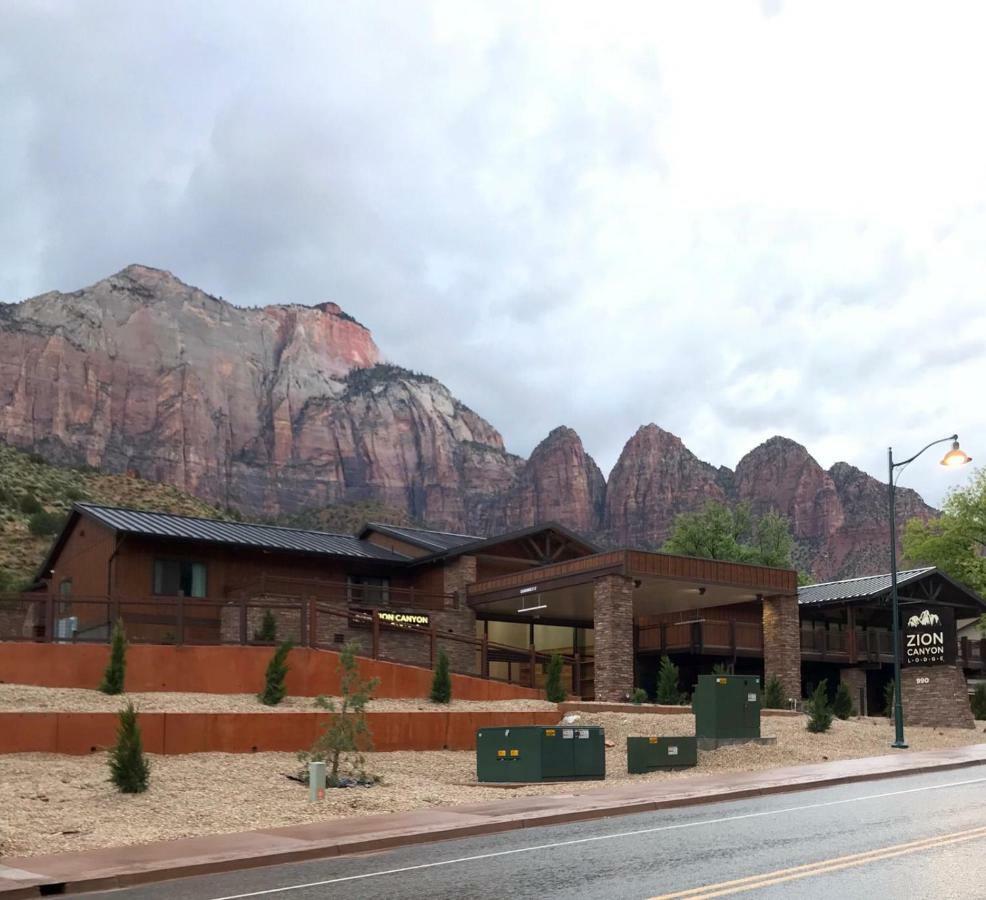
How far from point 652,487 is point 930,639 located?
15132cm

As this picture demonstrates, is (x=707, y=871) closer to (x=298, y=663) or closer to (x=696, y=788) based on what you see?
(x=696, y=788)

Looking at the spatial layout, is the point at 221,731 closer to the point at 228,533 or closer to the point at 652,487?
the point at 228,533

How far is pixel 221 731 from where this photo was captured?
24328mm

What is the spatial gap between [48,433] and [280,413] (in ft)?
135

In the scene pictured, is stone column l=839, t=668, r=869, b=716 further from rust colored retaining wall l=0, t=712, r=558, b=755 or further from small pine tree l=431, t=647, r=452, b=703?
rust colored retaining wall l=0, t=712, r=558, b=755

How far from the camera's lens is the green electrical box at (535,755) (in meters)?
23.7

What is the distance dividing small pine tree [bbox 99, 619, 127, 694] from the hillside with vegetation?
30.1 metres

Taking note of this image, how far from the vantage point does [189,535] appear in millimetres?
39906

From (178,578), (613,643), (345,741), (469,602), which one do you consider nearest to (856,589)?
(469,602)

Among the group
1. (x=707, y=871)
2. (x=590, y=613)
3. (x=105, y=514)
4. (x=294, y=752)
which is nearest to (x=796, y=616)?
(x=590, y=613)

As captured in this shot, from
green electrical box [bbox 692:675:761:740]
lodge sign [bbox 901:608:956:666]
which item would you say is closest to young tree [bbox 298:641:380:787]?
green electrical box [bbox 692:675:761:740]

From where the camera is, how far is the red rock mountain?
162000mm

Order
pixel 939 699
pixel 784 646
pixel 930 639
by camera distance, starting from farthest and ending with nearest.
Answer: pixel 784 646
pixel 930 639
pixel 939 699

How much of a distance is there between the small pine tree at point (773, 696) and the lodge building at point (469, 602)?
2.86 m
